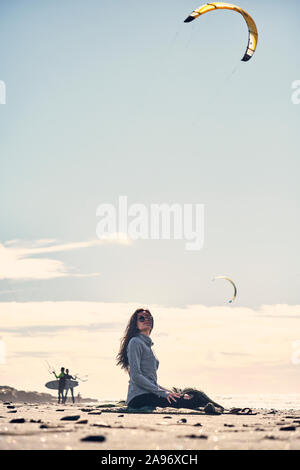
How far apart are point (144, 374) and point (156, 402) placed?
0.72m

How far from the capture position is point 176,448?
5297mm

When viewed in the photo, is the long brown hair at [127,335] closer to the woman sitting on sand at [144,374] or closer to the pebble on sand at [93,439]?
the woman sitting on sand at [144,374]

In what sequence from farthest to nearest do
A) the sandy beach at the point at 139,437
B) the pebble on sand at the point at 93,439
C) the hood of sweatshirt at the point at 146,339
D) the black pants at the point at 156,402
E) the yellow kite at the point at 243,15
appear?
the yellow kite at the point at 243,15 < the hood of sweatshirt at the point at 146,339 < the black pants at the point at 156,402 < the pebble on sand at the point at 93,439 < the sandy beach at the point at 139,437

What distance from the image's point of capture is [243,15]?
18.3 metres

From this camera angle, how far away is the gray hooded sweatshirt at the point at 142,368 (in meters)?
11.5

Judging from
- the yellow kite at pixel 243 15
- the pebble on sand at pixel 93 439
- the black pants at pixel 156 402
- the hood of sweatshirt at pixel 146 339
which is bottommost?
the black pants at pixel 156 402

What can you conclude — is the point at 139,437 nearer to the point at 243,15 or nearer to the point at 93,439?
the point at 93,439

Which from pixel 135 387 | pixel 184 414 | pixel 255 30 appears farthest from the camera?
pixel 255 30

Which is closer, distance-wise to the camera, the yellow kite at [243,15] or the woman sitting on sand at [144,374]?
the woman sitting on sand at [144,374]

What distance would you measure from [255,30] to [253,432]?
51.0 ft

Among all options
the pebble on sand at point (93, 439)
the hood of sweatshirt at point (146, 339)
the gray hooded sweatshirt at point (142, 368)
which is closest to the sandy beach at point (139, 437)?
the pebble on sand at point (93, 439)

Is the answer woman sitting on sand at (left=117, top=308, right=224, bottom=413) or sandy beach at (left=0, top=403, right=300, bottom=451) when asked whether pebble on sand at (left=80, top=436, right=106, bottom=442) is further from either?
woman sitting on sand at (left=117, top=308, right=224, bottom=413)
